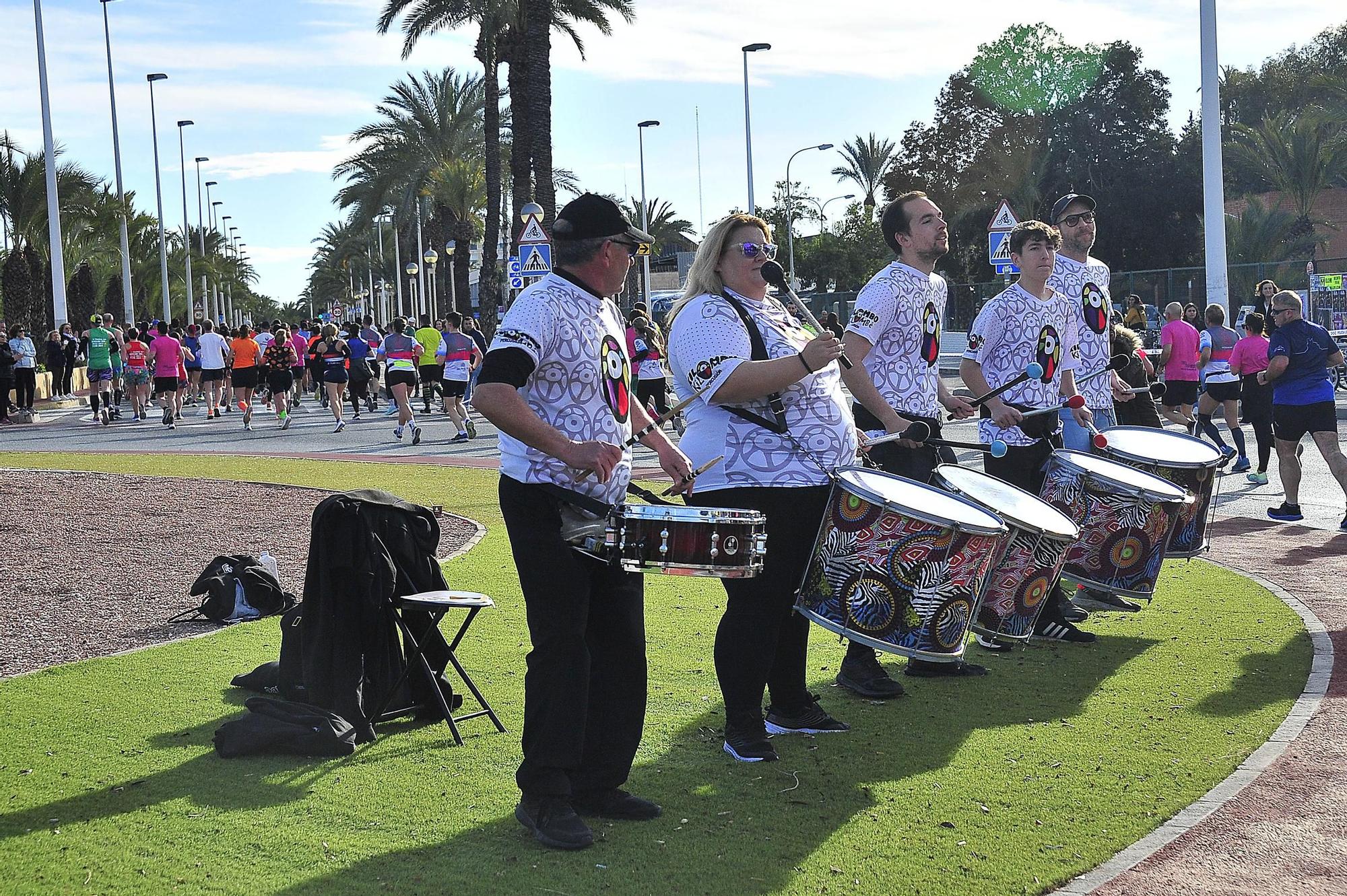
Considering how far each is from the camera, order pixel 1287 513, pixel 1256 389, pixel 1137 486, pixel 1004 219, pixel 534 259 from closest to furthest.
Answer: pixel 1137 486 → pixel 1287 513 → pixel 1256 389 → pixel 1004 219 → pixel 534 259

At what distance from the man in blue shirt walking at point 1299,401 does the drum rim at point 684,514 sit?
8512 mm

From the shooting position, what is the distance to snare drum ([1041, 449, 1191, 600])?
664cm

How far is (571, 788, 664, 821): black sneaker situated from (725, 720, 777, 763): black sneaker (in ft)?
2.18

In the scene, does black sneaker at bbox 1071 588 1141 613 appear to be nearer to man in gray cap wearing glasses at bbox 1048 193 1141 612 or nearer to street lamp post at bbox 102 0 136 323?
man in gray cap wearing glasses at bbox 1048 193 1141 612

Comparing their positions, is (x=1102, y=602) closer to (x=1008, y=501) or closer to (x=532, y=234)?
(x=1008, y=501)

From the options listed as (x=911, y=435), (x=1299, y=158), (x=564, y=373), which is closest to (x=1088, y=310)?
(x=911, y=435)

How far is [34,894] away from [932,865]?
259 centimetres

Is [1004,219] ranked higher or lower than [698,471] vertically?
higher

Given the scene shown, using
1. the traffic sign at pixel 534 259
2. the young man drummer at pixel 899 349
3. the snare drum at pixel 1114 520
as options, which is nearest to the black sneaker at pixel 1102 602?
the snare drum at pixel 1114 520

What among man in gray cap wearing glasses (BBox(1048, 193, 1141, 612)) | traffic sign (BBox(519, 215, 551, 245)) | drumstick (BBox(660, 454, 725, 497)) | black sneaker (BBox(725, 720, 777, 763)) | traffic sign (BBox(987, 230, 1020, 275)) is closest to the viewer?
drumstick (BBox(660, 454, 725, 497))

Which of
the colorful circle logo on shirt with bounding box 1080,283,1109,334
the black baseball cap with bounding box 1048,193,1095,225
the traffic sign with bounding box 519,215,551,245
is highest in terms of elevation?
the traffic sign with bounding box 519,215,551,245

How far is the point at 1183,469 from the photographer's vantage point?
274 inches

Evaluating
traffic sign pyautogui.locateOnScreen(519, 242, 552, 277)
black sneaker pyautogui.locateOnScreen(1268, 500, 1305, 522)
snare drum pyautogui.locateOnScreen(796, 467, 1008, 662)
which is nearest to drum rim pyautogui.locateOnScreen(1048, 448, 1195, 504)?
snare drum pyautogui.locateOnScreen(796, 467, 1008, 662)

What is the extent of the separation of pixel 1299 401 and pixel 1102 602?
511cm
